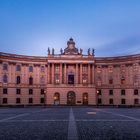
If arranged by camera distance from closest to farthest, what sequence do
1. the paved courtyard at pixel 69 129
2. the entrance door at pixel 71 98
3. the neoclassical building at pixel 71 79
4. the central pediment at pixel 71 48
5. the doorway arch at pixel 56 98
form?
the paved courtyard at pixel 69 129
the neoclassical building at pixel 71 79
the doorway arch at pixel 56 98
the entrance door at pixel 71 98
the central pediment at pixel 71 48

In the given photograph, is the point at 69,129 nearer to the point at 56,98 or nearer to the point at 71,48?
the point at 56,98

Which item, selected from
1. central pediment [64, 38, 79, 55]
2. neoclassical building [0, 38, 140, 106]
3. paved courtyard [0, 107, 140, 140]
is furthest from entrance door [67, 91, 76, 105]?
paved courtyard [0, 107, 140, 140]

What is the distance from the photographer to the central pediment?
99.7 m

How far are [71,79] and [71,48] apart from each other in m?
11.9

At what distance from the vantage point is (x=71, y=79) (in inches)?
3871

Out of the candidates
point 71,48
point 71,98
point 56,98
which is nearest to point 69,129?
point 56,98

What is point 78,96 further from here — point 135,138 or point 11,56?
point 135,138

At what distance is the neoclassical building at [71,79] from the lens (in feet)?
306

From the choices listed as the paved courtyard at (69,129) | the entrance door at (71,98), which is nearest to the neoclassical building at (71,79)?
the entrance door at (71,98)

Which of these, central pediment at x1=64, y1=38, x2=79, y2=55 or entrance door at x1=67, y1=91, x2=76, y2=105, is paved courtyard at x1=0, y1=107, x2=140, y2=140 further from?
central pediment at x1=64, y1=38, x2=79, y2=55

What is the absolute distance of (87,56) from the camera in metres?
98.4

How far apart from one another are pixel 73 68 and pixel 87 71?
17.6ft

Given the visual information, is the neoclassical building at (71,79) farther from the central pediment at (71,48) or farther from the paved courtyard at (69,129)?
the paved courtyard at (69,129)

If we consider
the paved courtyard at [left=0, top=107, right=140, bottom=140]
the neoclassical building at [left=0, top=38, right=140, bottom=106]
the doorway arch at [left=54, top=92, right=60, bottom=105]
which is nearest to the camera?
the paved courtyard at [left=0, top=107, right=140, bottom=140]
